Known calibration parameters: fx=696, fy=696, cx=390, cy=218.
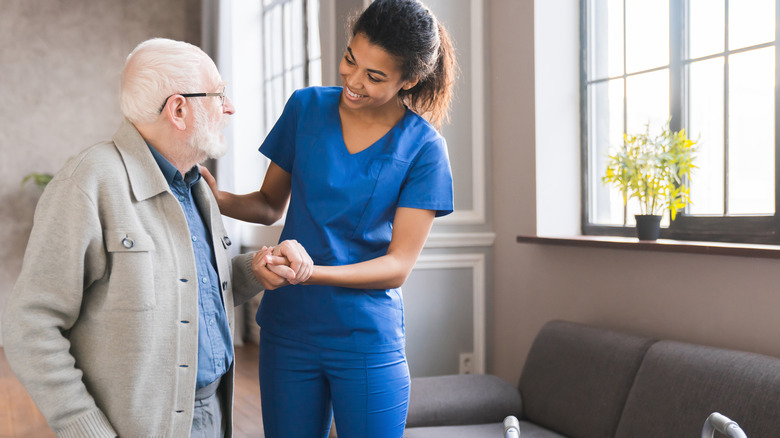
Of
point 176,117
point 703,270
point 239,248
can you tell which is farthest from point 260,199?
point 239,248

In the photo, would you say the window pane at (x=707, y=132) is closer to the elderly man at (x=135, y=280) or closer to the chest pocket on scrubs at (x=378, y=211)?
the chest pocket on scrubs at (x=378, y=211)

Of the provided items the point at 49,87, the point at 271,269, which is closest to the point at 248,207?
the point at 271,269

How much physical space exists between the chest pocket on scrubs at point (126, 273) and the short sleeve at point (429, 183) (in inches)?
26.4

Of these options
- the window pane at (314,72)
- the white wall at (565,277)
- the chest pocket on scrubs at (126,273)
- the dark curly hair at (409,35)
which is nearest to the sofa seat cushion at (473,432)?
the white wall at (565,277)

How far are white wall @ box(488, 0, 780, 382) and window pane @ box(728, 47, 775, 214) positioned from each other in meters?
0.28

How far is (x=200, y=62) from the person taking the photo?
4.25ft

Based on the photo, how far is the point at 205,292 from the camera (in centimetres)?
133

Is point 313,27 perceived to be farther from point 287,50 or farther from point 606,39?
point 606,39

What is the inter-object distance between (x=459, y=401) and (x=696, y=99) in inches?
56.4

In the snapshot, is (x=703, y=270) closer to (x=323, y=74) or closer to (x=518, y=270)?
(x=518, y=270)

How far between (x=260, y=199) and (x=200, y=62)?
545 millimetres

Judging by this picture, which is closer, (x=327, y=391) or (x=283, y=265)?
(x=283, y=265)

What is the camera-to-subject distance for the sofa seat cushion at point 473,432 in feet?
7.95

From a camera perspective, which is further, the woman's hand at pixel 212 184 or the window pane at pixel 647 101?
the window pane at pixel 647 101
